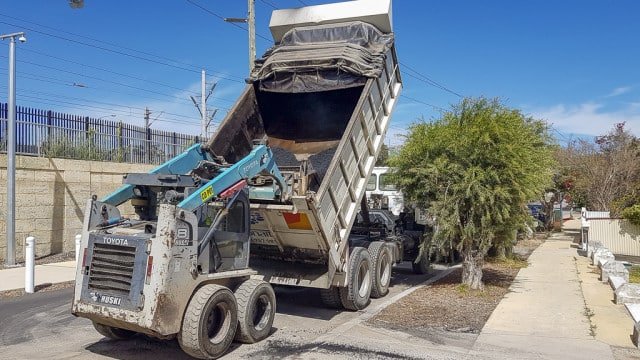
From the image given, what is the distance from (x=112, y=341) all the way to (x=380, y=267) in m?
5.00

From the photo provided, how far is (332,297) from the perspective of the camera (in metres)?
9.12

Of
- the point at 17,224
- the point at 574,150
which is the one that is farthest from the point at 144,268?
the point at 574,150

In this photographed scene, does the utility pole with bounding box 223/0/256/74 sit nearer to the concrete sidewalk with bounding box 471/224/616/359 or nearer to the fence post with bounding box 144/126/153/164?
the fence post with bounding box 144/126/153/164

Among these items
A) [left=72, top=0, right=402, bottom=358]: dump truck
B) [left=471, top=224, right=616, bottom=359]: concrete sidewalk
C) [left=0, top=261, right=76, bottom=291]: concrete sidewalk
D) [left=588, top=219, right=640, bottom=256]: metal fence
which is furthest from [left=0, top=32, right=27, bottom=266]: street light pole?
[left=588, top=219, right=640, bottom=256]: metal fence

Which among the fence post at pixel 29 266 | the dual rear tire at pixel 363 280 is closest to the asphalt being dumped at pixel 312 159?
the dual rear tire at pixel 363 280

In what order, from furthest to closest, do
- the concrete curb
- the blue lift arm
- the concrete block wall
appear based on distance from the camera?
the concrete block wall, the concrete curb, the blue lift arm

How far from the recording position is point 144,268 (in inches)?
227

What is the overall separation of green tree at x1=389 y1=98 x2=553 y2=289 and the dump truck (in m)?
0.99

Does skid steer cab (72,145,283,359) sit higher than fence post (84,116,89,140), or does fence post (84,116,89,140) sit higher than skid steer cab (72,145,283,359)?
fence post (84,116,89,140)

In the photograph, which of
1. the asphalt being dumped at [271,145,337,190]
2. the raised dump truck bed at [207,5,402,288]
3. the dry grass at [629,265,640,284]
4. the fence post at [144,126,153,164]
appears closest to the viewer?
the raised dump truck bed at [207,5,402,288]

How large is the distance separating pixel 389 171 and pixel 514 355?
517 cm

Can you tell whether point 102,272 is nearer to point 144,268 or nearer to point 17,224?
point 144,268

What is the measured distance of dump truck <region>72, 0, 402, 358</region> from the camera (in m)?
5.92

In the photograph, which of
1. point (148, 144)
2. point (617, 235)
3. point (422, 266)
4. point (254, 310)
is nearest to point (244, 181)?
point (254, 310)
